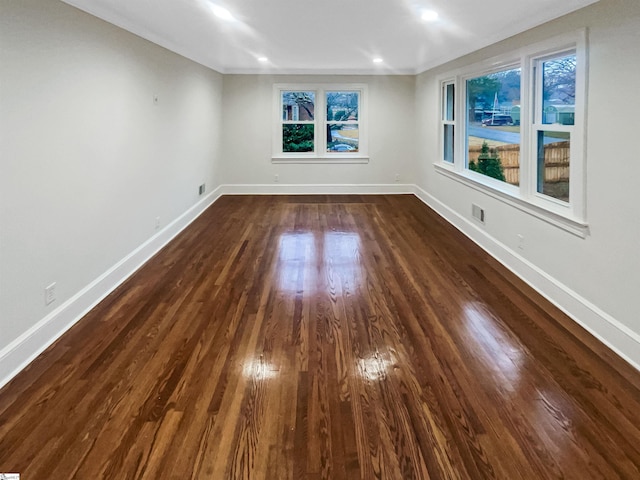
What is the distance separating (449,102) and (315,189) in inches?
117

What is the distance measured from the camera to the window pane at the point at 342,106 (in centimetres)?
890

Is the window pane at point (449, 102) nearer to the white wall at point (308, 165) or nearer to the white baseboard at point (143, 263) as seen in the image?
the white baseboard at point (143, 263)

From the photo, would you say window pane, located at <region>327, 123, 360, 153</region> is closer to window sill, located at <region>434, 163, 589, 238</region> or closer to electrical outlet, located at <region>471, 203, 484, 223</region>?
window sill, located at <region>434, 163, 589, 238</region>

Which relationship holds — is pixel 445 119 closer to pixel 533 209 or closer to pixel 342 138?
pixel 342 138

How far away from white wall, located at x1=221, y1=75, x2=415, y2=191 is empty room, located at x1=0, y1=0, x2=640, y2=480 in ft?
7.73

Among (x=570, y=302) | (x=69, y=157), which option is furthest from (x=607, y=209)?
(x=69, y=157)

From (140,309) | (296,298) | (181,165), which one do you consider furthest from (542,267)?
(181,165)

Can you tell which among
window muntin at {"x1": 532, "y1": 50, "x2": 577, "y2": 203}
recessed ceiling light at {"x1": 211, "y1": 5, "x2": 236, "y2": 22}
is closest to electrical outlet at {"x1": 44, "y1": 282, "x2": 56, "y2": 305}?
recessed ceiling light at {"x1": 211, "y1": 5, "x2": 236, "y2": 22}

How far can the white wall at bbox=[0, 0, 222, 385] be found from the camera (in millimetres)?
2717

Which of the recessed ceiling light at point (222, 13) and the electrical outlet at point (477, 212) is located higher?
the recessed ceiling light at point (222, 13)

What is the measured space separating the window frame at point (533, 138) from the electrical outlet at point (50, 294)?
3545 millimetres

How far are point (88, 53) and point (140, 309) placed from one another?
191cm

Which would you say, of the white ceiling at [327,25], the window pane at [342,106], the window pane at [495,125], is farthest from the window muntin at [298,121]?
the window pane at [495,125]

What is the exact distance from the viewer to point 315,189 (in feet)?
29.7
